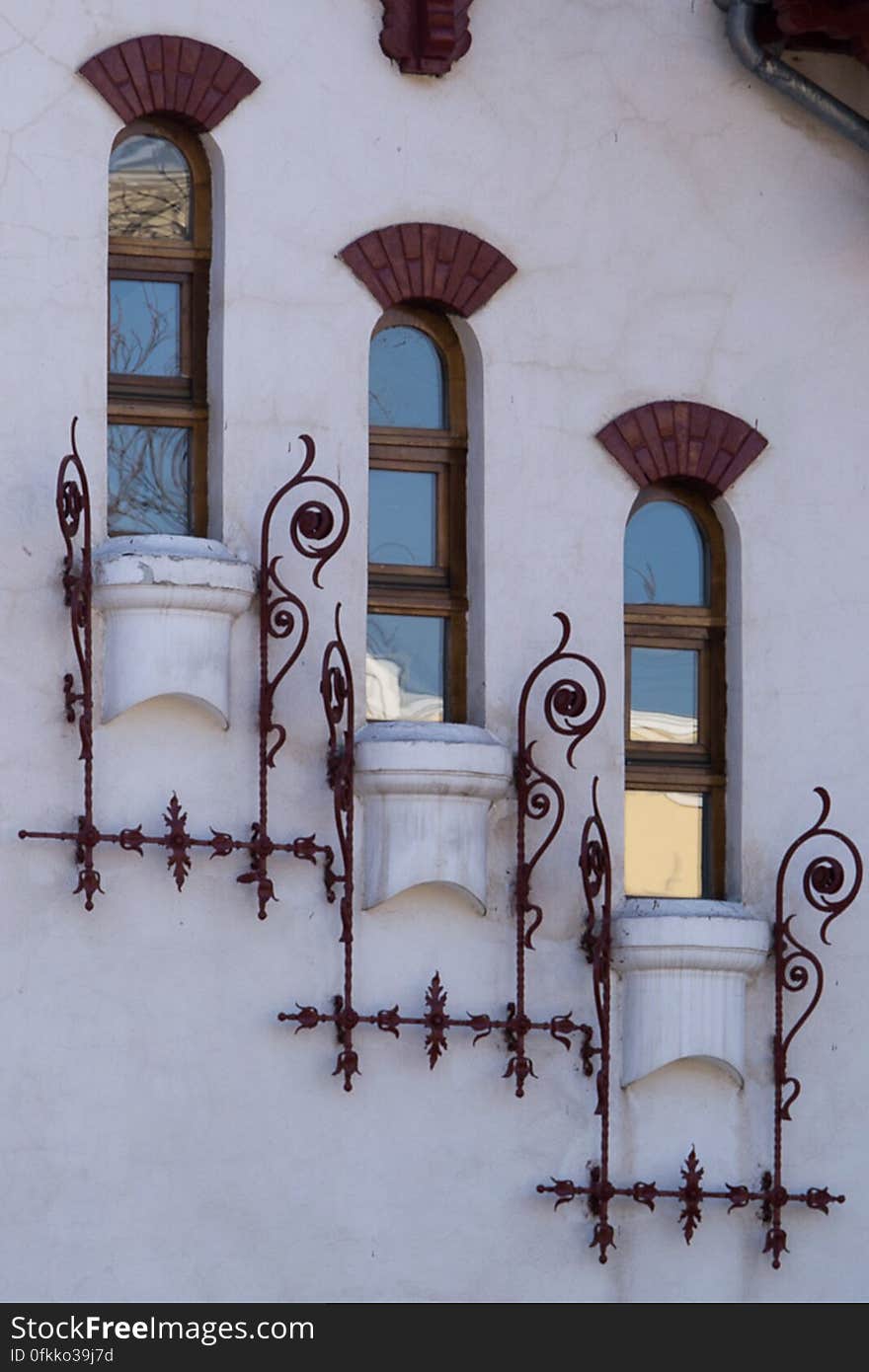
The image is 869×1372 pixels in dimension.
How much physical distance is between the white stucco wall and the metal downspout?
0.11 metres

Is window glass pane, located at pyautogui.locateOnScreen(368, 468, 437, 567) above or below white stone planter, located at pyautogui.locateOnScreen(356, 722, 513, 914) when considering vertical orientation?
above

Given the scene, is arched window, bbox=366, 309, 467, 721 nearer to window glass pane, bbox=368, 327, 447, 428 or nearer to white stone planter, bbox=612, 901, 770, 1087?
window glass pane, bbox=368, 327, 447, 428

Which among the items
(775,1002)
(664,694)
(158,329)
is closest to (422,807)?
(664,694)

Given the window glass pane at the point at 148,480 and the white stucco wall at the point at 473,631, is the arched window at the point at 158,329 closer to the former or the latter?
the window glass pane at the point at 148,480

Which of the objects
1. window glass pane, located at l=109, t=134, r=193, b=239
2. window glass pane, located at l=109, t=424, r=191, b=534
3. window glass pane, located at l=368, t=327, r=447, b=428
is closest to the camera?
window glass pane, located at l=109, t=424, r=191, b=534

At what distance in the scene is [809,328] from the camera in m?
12.8

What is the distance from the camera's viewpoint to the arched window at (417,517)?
12.4 metres

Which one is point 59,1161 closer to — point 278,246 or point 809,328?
point 278,246

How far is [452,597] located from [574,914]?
120cm

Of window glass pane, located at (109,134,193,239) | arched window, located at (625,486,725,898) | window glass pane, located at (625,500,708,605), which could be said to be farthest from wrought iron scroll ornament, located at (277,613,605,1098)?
window glass pane, located at (109,134,193,239)

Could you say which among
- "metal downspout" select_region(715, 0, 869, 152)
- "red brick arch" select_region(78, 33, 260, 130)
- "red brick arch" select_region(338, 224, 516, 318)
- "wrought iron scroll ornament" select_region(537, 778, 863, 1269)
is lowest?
"wrought iron scroll ornament" select_region(537, 778, 863, 1269)

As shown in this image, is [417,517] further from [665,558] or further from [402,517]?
[665,558]

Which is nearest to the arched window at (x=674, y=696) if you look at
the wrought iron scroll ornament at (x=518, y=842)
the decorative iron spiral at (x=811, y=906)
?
the decorative iron spiral at (x=811, y=906)

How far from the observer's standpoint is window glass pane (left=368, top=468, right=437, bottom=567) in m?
12.5
